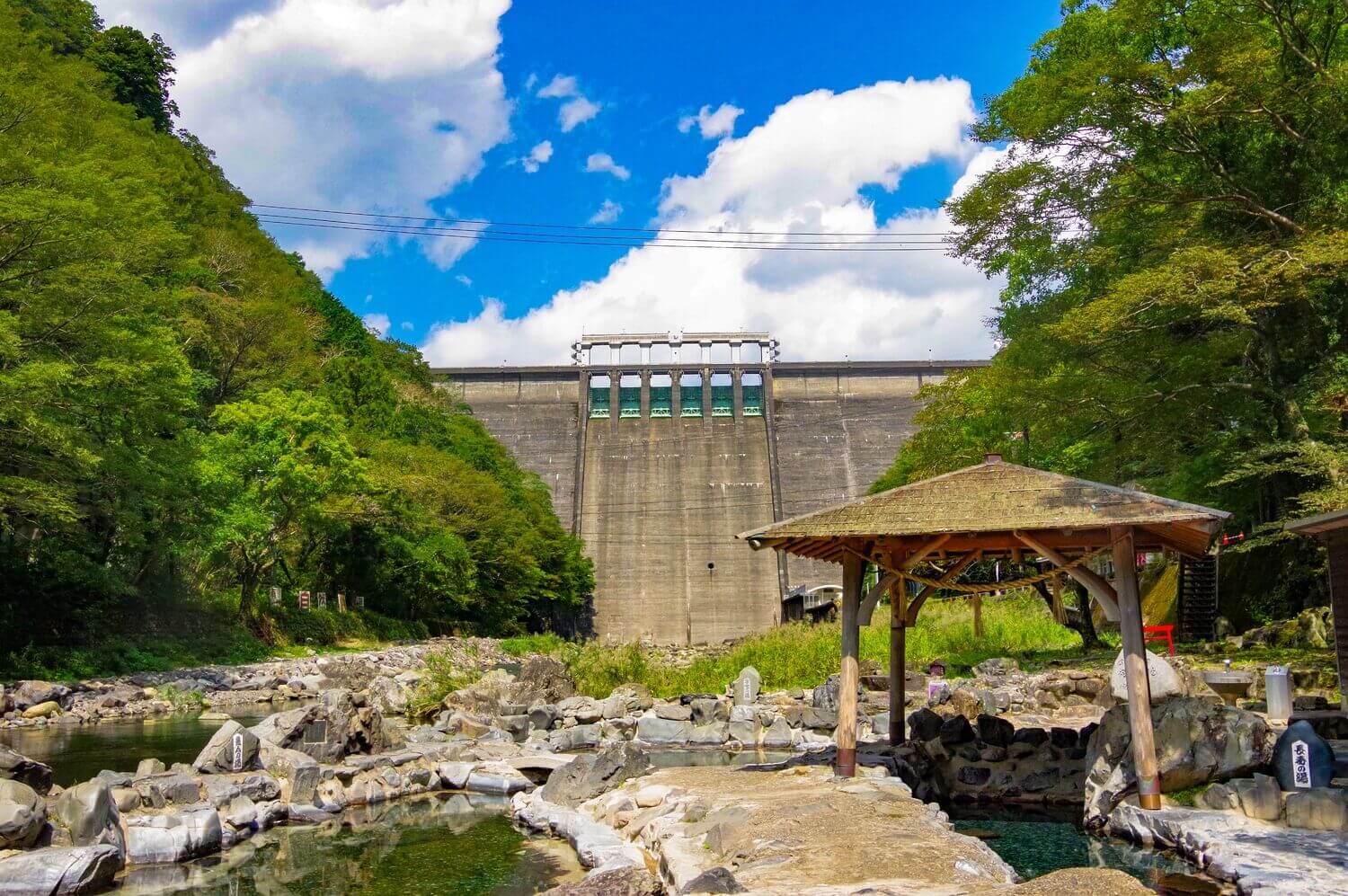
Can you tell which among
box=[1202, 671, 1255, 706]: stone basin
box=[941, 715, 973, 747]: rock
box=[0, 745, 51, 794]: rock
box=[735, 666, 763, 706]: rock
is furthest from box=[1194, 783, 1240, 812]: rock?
box=[735, 666, 763, 706]: rock

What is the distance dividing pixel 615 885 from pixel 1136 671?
5176mm

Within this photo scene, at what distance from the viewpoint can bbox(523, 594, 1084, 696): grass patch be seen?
74.6ft

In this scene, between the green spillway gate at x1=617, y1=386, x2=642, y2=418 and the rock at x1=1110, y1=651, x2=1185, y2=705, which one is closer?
the rock at x1=1110, y1=651, x2=1185, y2=705

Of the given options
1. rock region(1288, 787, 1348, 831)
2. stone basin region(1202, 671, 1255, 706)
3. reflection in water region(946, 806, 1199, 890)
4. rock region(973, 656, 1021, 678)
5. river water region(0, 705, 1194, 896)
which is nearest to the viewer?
rock region(1288, 787, 1348, 831)

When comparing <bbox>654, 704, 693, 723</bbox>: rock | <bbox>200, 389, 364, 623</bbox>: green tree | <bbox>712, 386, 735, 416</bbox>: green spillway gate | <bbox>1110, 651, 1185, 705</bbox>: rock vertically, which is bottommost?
<bbox>654, 704, 693, 723</bbox>: rock

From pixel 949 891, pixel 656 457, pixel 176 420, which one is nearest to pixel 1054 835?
pixel 949 891

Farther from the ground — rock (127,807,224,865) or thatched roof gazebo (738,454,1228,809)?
thatched roof gazebo (738,454,1228,809)

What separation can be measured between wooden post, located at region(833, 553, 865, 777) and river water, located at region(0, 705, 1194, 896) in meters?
1.29

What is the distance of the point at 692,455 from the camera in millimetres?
70000

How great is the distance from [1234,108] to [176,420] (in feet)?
80.4

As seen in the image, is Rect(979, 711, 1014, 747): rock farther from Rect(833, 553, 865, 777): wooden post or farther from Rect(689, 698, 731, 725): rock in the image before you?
Rect(689, 698, 731, 725): rock

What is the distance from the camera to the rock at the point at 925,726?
13227 mm

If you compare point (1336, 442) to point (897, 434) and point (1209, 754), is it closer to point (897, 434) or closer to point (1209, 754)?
point (1209, 754)

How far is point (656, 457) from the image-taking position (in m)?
69.7
